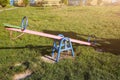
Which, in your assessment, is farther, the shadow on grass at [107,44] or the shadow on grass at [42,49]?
the shadow on grass at [107,44]

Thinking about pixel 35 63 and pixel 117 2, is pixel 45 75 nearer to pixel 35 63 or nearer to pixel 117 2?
pixel 35 63

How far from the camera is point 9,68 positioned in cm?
507

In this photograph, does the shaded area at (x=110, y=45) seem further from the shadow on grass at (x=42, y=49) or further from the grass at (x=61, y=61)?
the shadow on grass at (x=42, y=49)

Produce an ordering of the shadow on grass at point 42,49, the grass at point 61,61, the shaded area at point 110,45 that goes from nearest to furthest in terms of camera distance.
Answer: the grass at point 61,61 < the shadow on grass at point 42,49 < the shaded area at point 110,45

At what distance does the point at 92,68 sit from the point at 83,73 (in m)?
0.40

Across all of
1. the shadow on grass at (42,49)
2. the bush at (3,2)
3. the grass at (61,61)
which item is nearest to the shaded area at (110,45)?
the grass at (61,61)

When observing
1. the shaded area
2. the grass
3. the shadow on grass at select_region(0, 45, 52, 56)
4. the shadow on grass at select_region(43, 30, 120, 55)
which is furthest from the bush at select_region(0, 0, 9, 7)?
the shaded area

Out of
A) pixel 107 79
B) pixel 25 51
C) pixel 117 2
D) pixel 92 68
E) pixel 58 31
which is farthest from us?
pixel 117 2

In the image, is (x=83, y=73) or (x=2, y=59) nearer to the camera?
(x=83, y=73)

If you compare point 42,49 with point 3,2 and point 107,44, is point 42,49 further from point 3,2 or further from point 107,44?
point 3,2

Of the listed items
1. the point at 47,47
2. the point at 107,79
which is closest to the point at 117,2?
the point at 47,47

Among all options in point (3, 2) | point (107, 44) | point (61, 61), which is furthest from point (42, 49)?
point (3, 2)

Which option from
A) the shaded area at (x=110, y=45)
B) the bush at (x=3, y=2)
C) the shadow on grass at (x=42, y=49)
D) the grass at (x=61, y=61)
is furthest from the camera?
the bush at (x=3, y=2)

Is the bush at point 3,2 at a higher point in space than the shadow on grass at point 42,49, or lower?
higher
